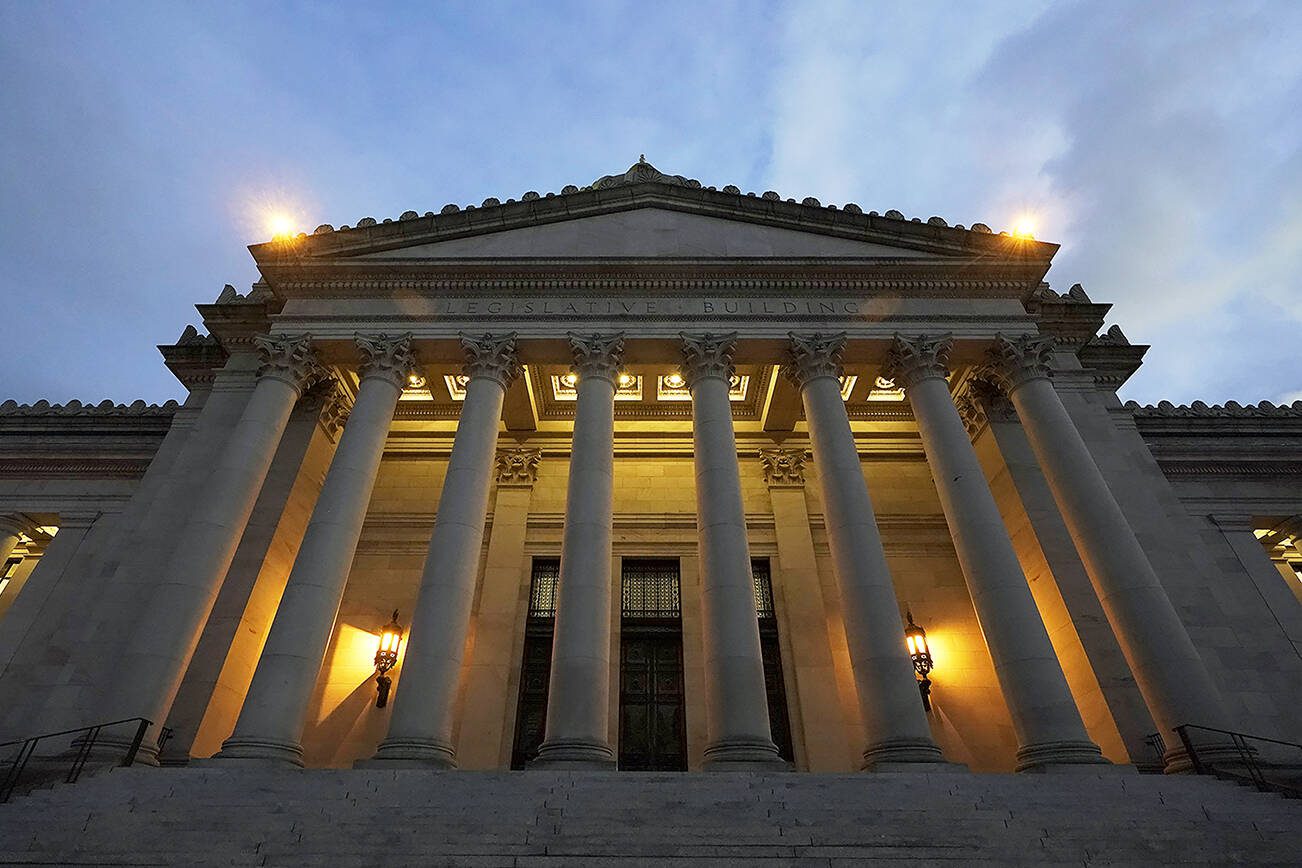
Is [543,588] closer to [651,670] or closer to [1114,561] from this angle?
[651,670]

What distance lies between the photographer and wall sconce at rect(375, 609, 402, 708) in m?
20.1

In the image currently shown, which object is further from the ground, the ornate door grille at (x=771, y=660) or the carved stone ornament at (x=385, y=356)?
the carved stone ornament at (x=385, y=356)

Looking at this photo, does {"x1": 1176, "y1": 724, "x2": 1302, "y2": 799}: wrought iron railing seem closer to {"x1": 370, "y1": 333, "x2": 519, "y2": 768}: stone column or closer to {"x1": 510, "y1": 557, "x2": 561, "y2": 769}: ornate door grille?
{"x1": 510, "y1": 557, "x2": 561, "y2": 769}: ornate door grille

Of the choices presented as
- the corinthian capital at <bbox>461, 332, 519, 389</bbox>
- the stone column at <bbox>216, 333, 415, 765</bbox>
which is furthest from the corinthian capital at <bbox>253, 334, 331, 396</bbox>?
the corinthian capital at <bbox>461, 332, 519, 389</bbox>

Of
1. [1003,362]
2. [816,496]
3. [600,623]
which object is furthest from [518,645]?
[1003,362]

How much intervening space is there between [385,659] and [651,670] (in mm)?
7870

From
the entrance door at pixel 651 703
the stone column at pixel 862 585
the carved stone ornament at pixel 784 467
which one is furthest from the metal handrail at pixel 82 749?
the carved stone ornament at pixel 784 467

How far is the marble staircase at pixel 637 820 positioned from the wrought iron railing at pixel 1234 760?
1190 millimetres

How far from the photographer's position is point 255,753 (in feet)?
44.5

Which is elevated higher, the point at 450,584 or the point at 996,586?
the point at 450,584

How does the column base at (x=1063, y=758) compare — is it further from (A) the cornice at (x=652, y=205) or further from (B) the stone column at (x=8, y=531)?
(B) the stone column at (x=8, y=531)

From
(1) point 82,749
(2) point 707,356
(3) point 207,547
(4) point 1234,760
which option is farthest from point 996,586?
(1) point 82,749

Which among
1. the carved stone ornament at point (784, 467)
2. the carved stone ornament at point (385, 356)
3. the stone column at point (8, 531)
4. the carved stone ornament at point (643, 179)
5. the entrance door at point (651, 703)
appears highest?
the carved stone ornament at point (643, 179)

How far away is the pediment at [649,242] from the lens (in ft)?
74.2
